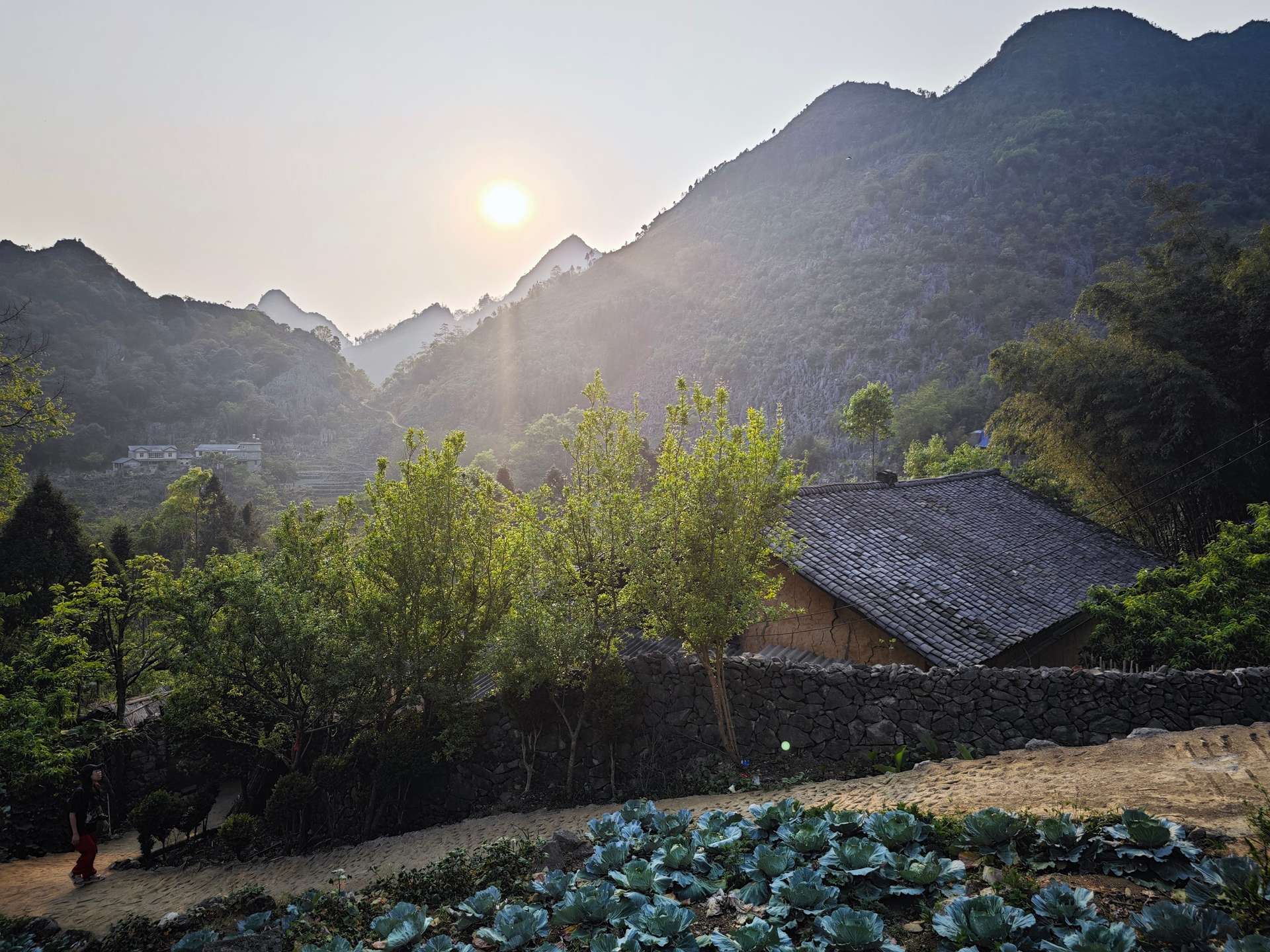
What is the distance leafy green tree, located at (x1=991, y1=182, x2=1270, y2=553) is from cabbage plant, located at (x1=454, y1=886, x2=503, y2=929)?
2041cm

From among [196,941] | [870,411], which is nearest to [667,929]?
[196,941]

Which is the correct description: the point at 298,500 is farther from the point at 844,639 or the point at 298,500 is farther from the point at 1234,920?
the point at 1234,920

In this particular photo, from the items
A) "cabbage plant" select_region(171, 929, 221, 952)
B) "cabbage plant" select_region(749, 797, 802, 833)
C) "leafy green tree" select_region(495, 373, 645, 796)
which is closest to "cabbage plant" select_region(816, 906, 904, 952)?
"cabbage plant" select_region(749, 797, 802, 833)

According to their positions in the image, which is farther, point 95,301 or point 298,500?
point 95,301

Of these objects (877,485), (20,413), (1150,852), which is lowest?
(1150,852)

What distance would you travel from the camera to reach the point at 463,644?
40.8 ft

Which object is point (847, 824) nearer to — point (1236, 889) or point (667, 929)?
point (667, 929)

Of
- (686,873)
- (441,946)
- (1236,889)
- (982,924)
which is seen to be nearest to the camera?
(1236,889)

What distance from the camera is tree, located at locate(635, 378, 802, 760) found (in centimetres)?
1107

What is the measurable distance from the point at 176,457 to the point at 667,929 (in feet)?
275

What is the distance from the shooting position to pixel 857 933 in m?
4.64

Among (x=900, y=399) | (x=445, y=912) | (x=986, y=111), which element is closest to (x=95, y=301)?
(x=900, y=399)

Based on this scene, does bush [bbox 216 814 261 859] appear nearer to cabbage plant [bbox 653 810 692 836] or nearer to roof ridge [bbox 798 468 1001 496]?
cabbage plant [bbox 653 810 692 836]

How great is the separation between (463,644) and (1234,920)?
10513 millimetres
